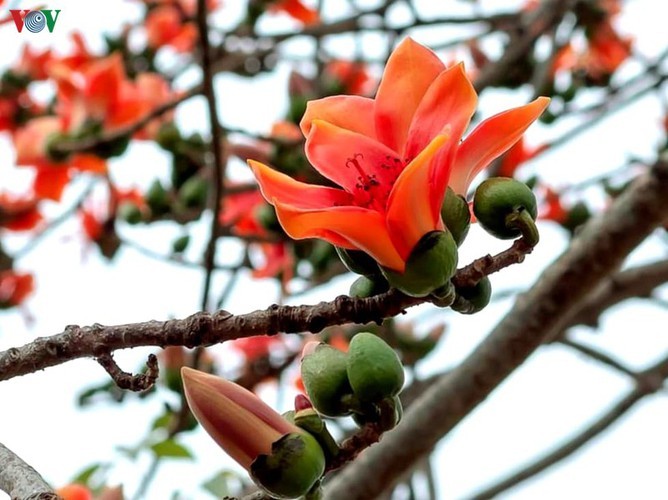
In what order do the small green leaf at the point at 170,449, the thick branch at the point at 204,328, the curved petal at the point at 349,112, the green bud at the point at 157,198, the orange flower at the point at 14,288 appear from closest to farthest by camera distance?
the thick branch at the point at 204,328 → the curved petal at the point at 349,112 → the small green leaf at the point at 170,449 → the green bud at the point at 157,198 → the orange flower at the point at 14,288

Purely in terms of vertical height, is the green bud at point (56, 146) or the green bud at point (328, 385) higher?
the green bud at point (56, 146)

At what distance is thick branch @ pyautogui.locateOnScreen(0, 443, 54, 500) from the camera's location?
52 centimetres

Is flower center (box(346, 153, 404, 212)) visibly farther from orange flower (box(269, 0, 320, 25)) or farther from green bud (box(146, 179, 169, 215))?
orange flower (box(269, 0, 320, 25))

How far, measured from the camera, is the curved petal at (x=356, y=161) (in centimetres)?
71

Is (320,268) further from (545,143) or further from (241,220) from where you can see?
(545,143)

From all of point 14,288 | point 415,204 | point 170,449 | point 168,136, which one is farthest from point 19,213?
point 415,204

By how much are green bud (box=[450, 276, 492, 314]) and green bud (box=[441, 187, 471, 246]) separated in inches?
1.4

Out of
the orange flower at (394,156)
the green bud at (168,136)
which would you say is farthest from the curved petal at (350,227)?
the green bud at (168,136)

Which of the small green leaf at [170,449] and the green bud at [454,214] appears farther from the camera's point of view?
the small green leaf at [170,449]

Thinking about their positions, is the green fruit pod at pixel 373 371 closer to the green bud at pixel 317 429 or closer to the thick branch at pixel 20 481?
the green bud at pixel 317 429

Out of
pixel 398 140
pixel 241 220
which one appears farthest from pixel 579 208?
pixel 398 140

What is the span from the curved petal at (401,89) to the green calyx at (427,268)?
101 millimetres

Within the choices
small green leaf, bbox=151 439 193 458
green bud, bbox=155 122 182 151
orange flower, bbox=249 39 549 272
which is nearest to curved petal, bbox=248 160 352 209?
orange flower, bbox=249 39 549 272

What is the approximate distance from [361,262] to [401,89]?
0.14 metres
